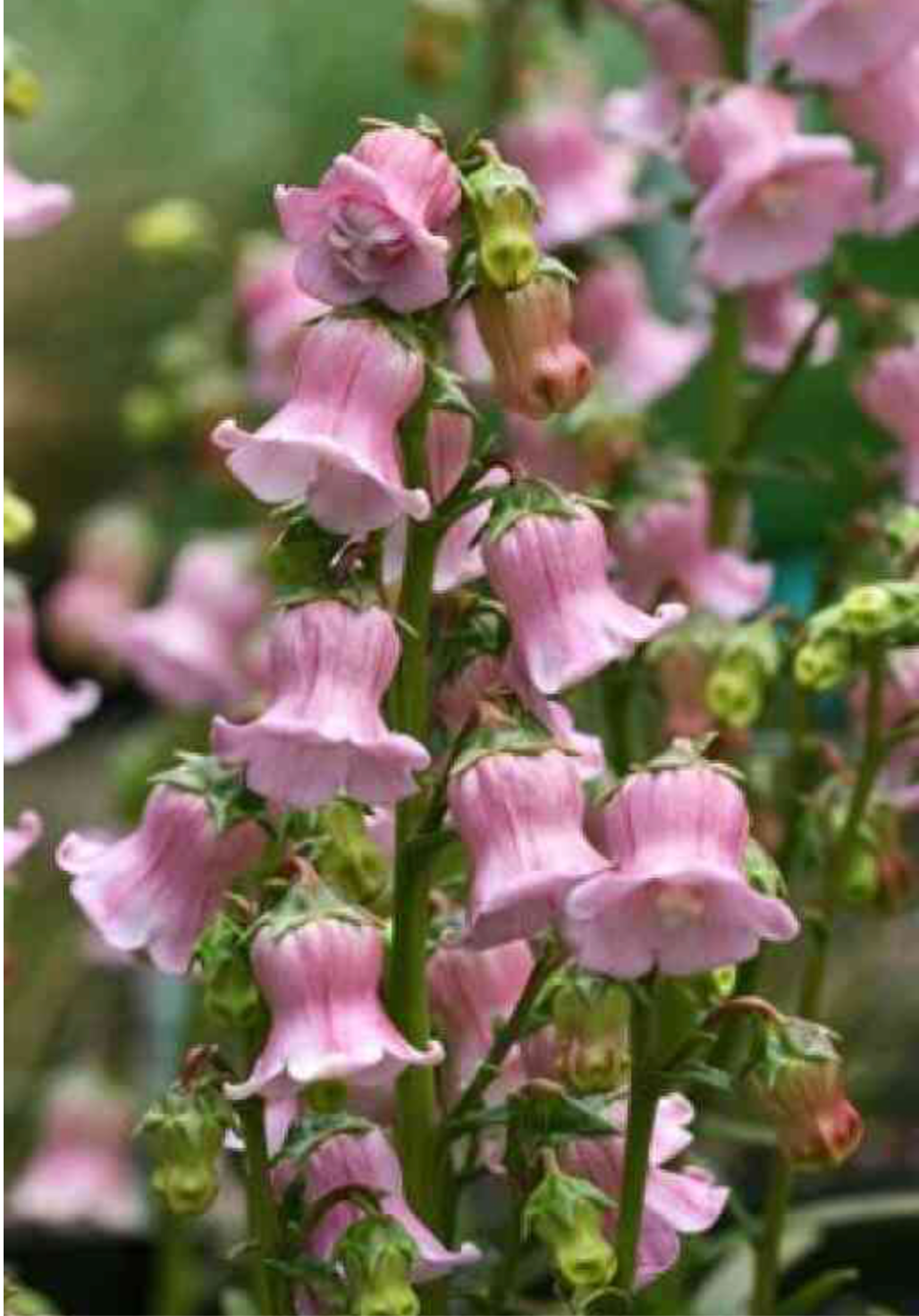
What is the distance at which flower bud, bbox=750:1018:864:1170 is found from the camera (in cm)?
90

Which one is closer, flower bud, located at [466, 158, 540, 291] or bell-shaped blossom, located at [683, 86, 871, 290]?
flower bud, located at [466, 158, 540, 291]

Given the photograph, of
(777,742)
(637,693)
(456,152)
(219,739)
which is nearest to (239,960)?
(219,739)

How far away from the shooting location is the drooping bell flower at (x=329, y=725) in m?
0.84

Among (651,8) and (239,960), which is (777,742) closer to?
(651,8)

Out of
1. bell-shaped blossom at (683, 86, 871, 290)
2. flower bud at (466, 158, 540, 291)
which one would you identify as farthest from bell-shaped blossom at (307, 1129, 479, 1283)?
bell-shaped blossom at (683, 86, 871, 290)

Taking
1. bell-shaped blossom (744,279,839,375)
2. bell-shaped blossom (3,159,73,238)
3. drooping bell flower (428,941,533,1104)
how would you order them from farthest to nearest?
bell-shaped blossom (744,279,839,375)
bell-shaped blossom (3,159,73,238)
drooping bell flower (428,941,533,1104)

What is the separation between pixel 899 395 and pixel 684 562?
0.42 ft

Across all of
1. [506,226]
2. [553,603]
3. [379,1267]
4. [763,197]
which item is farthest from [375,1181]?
[763,197]

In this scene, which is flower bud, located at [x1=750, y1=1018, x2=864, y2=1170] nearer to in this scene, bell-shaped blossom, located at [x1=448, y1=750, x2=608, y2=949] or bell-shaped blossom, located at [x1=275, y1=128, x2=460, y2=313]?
bell-shaped blossom, located at [x1=448, y1=750, x2=608, y2=949]

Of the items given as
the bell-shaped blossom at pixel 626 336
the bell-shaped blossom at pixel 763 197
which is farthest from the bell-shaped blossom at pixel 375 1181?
the bell-shaped blossom at pixel 626 336

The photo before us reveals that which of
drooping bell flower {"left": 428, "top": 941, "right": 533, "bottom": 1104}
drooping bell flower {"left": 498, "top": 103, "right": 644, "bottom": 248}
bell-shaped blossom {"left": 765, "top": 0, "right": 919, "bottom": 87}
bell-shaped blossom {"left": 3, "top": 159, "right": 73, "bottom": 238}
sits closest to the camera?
drooping bell flower {"left": 428, "top": 941, "right": 533, "bottom": 1104}

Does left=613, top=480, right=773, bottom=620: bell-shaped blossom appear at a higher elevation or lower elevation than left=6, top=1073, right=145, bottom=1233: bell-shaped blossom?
higher

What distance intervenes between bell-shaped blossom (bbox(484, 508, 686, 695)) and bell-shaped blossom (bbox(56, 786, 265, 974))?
0.11m

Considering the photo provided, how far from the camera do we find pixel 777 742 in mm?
1489
